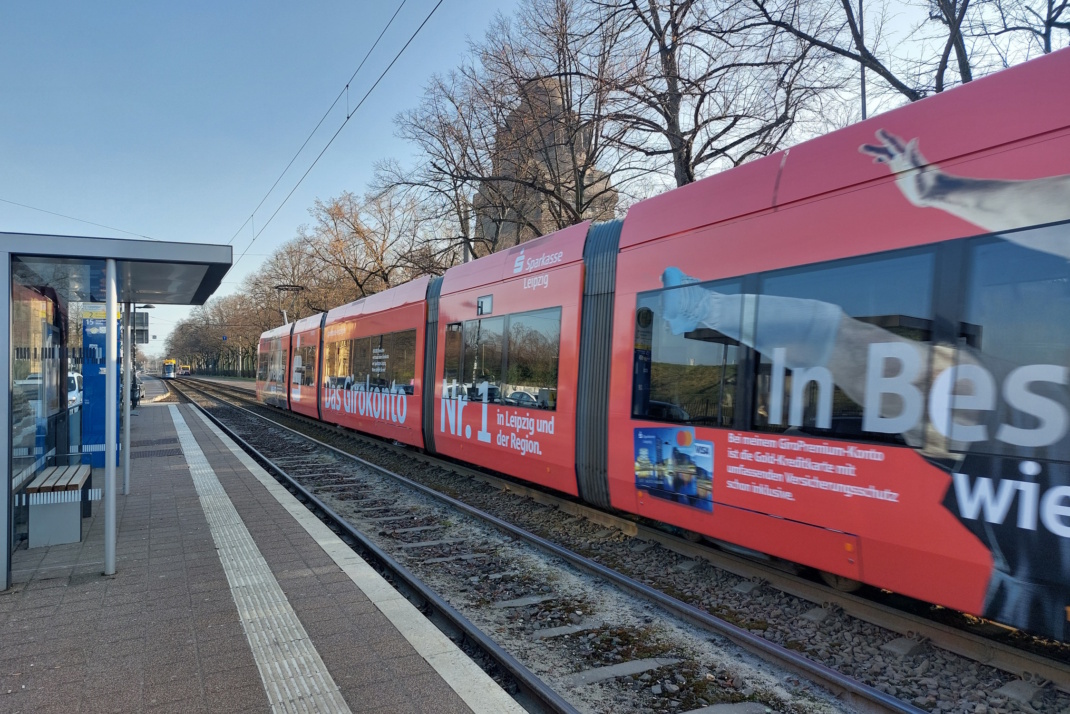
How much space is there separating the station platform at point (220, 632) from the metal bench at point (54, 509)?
15cm

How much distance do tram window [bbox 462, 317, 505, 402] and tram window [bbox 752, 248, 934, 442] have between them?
453 cm

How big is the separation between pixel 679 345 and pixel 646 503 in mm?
1476

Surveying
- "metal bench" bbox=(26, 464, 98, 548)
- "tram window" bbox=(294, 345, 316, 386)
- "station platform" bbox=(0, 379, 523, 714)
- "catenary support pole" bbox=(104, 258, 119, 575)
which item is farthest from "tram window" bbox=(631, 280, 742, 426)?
"tram window" bbox=(294, 345, 316, 386)

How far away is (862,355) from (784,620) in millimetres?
1927

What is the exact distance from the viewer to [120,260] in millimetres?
5406

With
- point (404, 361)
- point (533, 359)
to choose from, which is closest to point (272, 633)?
point (533, 359)

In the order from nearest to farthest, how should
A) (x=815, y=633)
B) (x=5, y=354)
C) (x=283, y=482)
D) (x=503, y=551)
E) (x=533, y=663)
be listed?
(x=533, y=663) < (x=815, y=633) < (x=5, y=354) < (x=503, y=551) < (x=283, y=482)

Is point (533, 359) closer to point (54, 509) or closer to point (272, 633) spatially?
point (272, 633)

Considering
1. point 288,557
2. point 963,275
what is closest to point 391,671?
point 288,557

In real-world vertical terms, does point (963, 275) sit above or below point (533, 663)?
above

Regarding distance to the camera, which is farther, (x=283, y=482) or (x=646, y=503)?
(x=283, y=482)

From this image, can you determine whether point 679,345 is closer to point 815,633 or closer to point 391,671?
point 815,633

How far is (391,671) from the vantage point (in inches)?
143

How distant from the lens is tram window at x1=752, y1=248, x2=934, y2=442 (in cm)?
400
